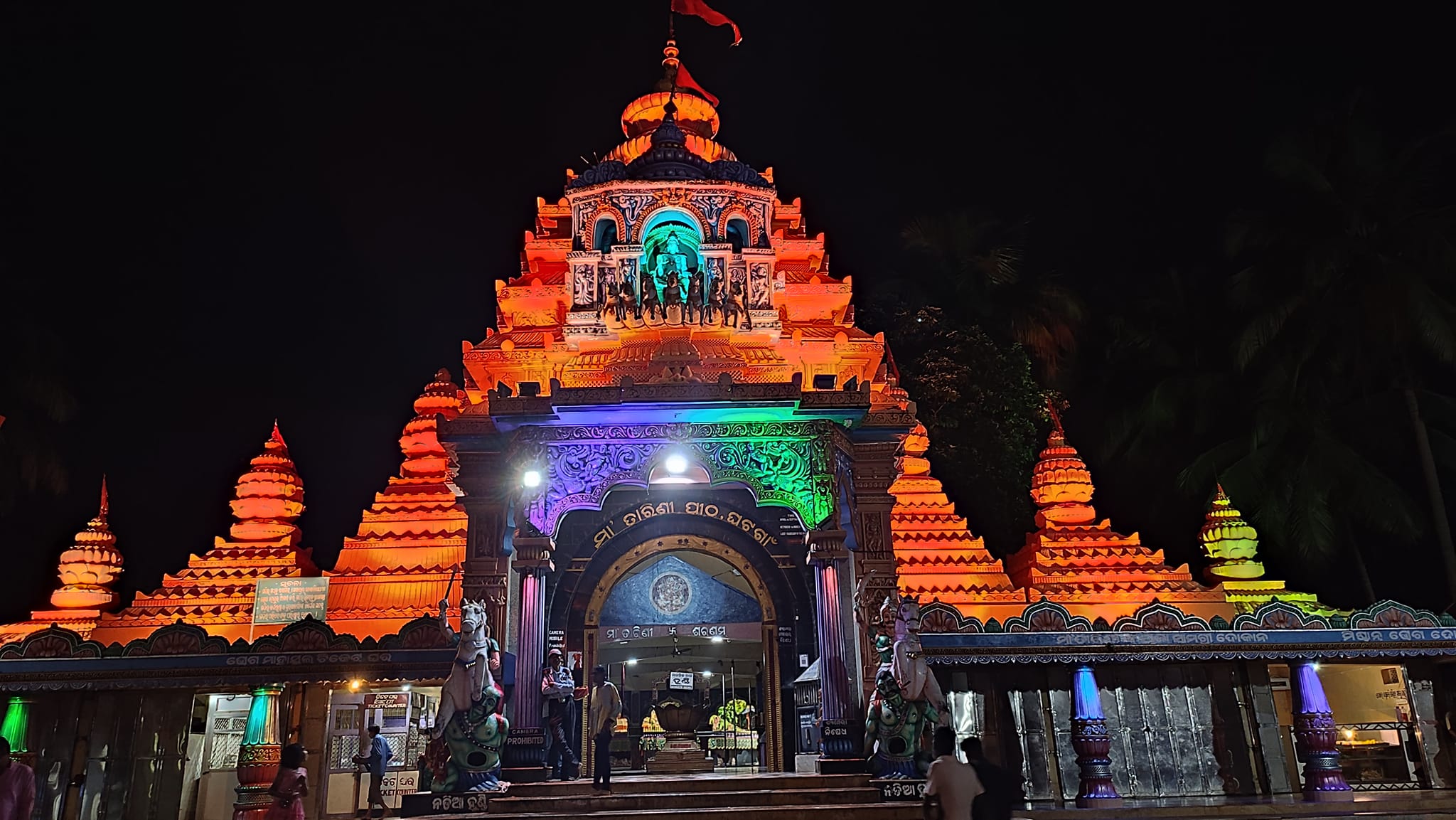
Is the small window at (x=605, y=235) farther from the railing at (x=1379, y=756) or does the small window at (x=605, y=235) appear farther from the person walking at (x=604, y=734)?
the railing at (x=1379, y=756)

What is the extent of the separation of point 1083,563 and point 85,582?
1916 centimetres

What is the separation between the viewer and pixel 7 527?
2456 cm

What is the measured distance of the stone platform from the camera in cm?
1030

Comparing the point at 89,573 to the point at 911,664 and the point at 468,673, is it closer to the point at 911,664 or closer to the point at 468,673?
the point at 468,673

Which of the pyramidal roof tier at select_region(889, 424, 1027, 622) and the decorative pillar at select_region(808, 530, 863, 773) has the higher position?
the pyramidal roof tier at select_region(889, 424, 1027, 622)

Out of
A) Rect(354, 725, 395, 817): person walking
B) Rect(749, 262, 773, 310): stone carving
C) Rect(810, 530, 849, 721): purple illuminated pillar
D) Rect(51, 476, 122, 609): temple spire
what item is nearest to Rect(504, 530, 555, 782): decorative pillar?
Rect(354, 725, 395, 817): person walking

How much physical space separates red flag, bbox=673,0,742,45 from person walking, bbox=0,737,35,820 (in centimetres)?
1630

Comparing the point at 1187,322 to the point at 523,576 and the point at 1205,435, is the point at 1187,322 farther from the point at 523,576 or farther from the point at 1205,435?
the point at 523,576

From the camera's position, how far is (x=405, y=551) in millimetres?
17453

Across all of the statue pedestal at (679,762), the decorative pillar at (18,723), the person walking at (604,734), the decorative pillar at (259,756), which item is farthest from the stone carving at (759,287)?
the decorative pillar at (18,723)

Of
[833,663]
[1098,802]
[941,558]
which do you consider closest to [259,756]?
[833,663]

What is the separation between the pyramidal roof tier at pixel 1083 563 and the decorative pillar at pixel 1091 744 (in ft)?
13.0

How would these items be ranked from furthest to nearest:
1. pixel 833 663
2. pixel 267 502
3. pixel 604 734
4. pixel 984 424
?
pixel 984 424 → pixel 267 502 → pixel 833 663 → pixel 604 734

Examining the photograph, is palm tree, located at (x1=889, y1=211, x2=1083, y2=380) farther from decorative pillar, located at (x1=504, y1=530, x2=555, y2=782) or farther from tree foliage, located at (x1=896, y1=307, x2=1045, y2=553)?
decorative pillar, located at (x1=504, y1=530, x2=555, y2=782)
